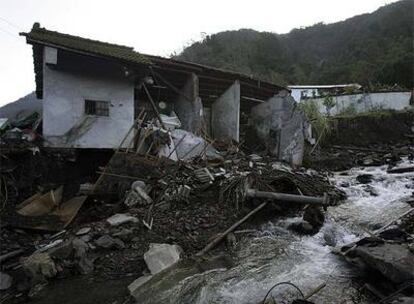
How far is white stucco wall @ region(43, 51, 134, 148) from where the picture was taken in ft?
37.2

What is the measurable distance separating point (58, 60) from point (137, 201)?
5.35 metres

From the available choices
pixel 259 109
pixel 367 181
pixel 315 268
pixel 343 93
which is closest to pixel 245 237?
pixel 315 268

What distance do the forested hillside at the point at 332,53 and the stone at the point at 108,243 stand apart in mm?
28301

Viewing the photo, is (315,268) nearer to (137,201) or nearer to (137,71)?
(137,201)

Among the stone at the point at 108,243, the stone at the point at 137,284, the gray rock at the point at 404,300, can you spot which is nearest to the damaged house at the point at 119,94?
the stone at the point at 108,243

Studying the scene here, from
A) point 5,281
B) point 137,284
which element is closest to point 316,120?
point 137,284

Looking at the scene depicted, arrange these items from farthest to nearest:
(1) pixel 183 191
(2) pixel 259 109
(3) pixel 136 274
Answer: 1. (2) pixel 259 109
2. (1) pixel 183 191
3. (3) pixel 136 274

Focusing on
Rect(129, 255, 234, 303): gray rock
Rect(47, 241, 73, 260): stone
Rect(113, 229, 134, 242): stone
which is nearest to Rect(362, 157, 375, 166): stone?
Rect(129, 255, 234, 303): gray rock

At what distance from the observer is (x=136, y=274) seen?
6.86 meters

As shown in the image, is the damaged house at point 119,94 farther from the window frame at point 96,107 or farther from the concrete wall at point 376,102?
the concrete wall at point 376,102

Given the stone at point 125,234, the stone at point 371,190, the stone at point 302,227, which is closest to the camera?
the stone at point 125,234

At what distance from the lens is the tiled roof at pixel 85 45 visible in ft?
34.6

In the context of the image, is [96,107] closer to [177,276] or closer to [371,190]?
[177,276]

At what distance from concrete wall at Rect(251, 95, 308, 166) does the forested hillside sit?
16.6 m
